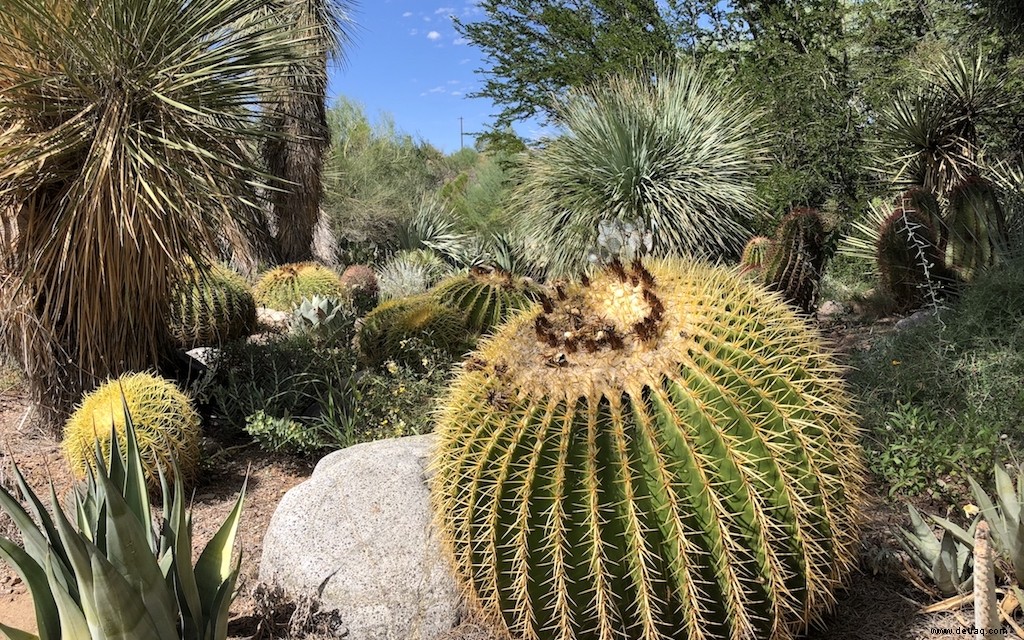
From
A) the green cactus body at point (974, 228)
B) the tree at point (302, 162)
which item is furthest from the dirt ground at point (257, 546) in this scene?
the tree at point (302, 162)

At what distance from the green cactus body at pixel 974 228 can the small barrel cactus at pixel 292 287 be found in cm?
734

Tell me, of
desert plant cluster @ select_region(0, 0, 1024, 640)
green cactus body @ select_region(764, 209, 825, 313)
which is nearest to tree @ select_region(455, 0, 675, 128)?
desert plant cluster @ select_region(0, 0, 1024, 640)

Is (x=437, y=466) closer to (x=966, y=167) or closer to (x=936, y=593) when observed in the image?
(x=936, y=593)

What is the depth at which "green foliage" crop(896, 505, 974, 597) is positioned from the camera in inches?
98.7

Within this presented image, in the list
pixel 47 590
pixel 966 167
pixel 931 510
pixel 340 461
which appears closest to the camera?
pixel 47 590

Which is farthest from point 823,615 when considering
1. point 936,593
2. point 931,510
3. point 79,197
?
point 79,197

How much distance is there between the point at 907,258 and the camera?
24.4 feet

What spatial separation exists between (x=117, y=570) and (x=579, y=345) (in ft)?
5.24

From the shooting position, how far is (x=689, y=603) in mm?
2020

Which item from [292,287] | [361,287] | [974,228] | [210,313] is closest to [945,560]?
[974,228]

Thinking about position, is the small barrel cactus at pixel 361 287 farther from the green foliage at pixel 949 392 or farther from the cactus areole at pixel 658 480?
the cactus areole at pixel 658 480

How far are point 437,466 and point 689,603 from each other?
0.98 m

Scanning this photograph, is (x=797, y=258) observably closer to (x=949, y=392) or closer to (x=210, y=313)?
(x=949, y=392)

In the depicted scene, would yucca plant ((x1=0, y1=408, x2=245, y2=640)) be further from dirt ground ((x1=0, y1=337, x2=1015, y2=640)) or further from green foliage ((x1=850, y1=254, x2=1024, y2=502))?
green foliage ((x1=850, y1=254, x2=1024, y2=502))
